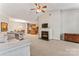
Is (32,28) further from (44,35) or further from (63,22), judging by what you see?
(63,22)

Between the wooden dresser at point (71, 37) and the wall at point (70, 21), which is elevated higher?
the wall at point (70, 21)

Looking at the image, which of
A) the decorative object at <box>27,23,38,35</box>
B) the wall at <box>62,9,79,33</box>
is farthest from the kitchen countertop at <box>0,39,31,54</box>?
the decorative object at <box>27,23,38,35</box>

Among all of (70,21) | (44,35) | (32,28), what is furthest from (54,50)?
(32,28)

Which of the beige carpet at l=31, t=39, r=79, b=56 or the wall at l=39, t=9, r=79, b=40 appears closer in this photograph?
the beige carpet at l=31, t=39, r=79, b=56

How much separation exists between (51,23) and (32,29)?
9410 millimetres

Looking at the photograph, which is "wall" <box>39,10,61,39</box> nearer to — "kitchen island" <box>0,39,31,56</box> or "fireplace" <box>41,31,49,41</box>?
"fireplace" <box>41,31,49,41</box>

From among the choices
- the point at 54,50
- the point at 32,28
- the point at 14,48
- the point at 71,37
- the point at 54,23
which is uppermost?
the point at 54,23

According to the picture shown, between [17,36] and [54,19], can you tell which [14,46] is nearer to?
[17,36]

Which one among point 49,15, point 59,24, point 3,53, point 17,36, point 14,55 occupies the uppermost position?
point 49,15

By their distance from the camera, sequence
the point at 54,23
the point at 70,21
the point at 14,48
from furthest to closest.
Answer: the point at 54,23, the point at 70,21, the point at 14,48

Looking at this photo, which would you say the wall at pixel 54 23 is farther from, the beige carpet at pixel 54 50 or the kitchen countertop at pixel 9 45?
the kitchen countertop at pixel 9 45

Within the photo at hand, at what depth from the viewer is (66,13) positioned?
27.2 ft

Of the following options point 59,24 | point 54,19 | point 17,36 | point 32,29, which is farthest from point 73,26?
point 32,29

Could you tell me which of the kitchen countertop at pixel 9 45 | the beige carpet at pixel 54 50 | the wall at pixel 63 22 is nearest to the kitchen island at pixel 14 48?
the kitchen countertop at pixel 9 45
